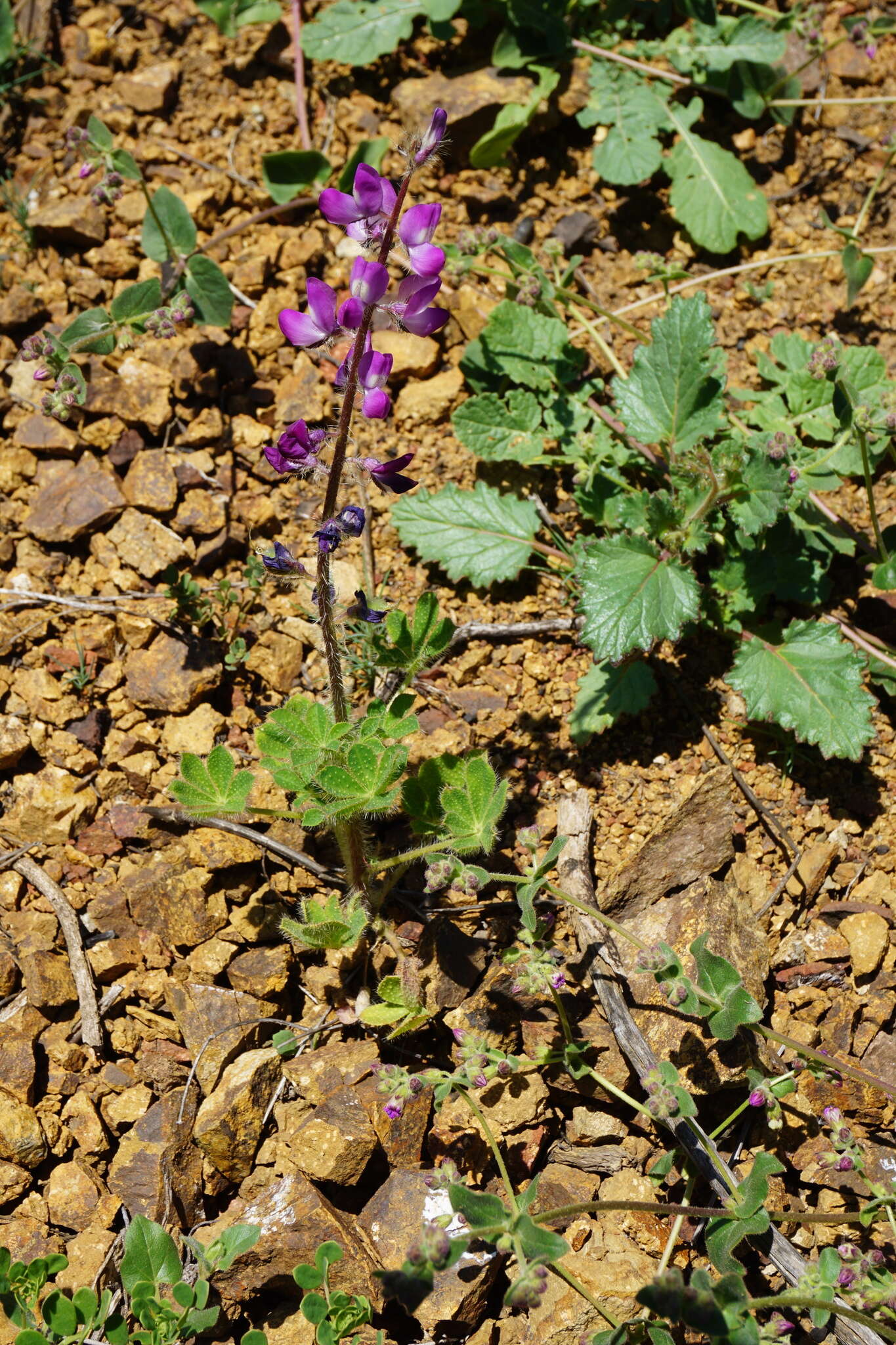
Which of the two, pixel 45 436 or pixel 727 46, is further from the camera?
pixel 727 46

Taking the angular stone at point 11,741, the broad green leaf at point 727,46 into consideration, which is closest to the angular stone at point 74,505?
the angular stone at point 11,741

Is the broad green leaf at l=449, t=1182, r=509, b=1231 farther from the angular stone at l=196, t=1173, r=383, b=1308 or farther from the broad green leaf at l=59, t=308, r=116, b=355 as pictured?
the broad green leaf at l=59, t=308, r=116, b=355

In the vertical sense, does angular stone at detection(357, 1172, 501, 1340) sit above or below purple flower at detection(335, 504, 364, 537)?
below

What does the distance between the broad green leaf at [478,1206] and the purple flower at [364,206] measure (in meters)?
2.36

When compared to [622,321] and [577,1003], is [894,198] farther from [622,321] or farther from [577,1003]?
[577,1003]

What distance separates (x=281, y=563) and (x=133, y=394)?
1.89m

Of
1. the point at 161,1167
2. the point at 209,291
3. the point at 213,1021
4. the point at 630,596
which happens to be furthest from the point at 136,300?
the point at 161,1167

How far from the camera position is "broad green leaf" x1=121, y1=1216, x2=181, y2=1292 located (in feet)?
9.06

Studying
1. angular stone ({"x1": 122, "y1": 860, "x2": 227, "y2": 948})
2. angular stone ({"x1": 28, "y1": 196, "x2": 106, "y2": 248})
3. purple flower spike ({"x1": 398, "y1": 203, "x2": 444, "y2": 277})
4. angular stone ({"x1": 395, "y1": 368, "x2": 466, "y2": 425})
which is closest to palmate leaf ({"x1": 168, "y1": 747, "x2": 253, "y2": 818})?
angular stone ({"x1": 122, "y1": 860, "x2": 227, "y2": 948})

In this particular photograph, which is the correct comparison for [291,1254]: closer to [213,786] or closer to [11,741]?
[213,786]

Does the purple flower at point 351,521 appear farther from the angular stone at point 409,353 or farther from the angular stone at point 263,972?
the angular stone at point 409,353

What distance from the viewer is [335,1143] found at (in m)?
3.03

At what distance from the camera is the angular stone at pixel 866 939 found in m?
3.45

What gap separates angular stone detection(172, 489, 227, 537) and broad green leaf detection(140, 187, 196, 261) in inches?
43.0
